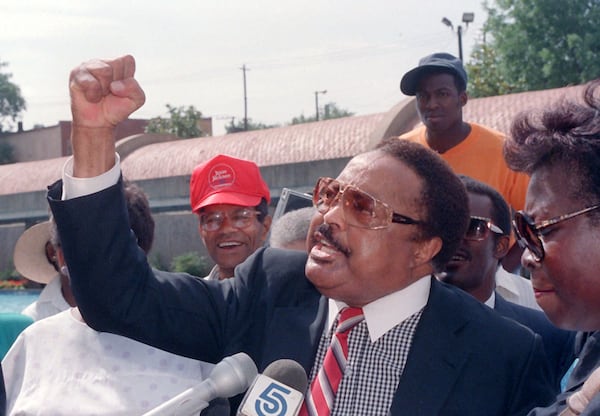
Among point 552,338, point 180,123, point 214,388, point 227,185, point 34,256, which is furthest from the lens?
point 180,123

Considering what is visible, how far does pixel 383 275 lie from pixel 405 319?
0.16 m

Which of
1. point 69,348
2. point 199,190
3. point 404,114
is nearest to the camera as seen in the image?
point 69,348

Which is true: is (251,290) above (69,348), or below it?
above

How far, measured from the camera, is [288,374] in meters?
2.24

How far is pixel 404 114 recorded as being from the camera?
41.2 feet

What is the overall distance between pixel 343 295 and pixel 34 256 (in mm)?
2764

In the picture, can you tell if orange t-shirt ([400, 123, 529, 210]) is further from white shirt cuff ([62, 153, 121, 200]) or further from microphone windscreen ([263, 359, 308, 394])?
microphone windscreen ([263, 359, 308, 394])

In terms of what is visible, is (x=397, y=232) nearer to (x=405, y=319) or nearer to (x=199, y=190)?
(x=405, y=319)

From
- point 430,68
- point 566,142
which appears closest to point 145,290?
point 566,142

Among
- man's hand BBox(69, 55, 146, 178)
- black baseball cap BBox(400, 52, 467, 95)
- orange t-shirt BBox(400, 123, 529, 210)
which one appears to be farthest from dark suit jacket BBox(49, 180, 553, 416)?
black baseball cap BBox(400, 52, 467, 95)

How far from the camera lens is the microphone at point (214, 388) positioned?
1852 mm

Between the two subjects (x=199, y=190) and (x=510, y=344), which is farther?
(x=199, y=190)

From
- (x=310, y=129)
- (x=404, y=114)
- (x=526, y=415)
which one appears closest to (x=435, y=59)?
(x=526, y=415)

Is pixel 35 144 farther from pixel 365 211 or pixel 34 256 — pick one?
pixel 365 211
